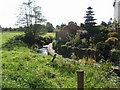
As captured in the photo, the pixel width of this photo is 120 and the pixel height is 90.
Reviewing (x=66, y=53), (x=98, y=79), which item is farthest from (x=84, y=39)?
(x=98, y=79)

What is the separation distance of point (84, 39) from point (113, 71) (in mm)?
11305

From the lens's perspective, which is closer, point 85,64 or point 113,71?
point 113,71

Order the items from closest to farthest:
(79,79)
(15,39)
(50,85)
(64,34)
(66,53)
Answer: (79,79)
(50,85)
(66,53)
(64,34)
(15,39)

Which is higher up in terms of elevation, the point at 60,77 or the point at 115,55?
the point at 115,55

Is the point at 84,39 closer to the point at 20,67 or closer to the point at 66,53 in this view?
the point at 66,53

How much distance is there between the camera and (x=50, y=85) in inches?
451

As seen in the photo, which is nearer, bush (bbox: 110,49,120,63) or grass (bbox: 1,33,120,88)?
grass (bbox: 1,33,120,88)

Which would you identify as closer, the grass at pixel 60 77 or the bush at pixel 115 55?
the grass at pixel 60 77

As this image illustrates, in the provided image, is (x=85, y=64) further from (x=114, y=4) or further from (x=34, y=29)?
(x=34, y=29)

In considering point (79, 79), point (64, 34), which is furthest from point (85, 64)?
point (64, 34)

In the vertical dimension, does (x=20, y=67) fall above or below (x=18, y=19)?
below

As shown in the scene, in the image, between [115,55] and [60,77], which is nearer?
[60,77]

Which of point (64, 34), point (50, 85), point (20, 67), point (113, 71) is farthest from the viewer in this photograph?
point (64, 34)

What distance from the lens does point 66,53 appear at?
2459 cm
